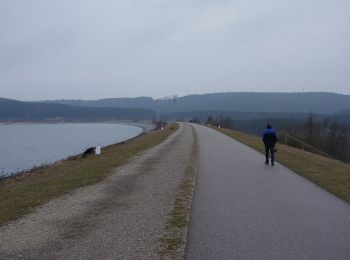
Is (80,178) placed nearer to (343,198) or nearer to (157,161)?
(157,161)

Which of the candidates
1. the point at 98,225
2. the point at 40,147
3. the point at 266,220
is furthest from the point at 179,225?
the point at 40,147

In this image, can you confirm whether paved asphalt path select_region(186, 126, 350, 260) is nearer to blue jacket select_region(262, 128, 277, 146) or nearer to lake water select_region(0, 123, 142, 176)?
blue jacket select_region(262, 128, 277, 146)

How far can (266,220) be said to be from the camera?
933cm

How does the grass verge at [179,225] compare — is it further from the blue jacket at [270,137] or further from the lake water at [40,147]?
the lake water at [40,147]

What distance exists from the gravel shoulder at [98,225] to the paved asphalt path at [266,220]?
0.74 meters

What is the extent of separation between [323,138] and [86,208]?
2629 inches

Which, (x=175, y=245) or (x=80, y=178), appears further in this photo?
(x=80, y=178)

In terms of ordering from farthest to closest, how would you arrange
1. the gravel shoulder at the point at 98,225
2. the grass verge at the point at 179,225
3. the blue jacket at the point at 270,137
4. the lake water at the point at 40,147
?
1. the lake water at the point at 40,147
2. the blue jacket at the point at 270,137
3. the gravel shoulder at the point at 98,225
4. the grass verge at the point at 179,225

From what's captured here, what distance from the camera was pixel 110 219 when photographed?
9578mm

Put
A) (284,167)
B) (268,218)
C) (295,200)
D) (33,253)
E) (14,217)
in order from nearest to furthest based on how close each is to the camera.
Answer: (33,253) → (268,218) → (14,217) → (295,200) → (284,167)

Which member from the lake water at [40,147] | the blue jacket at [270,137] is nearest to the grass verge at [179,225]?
the blue jacket at [270,137]

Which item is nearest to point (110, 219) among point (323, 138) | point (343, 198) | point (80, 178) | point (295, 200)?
point (295, 200)

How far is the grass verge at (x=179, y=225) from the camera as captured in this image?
728 cm

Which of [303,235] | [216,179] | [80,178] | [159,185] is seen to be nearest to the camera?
[303,235]
